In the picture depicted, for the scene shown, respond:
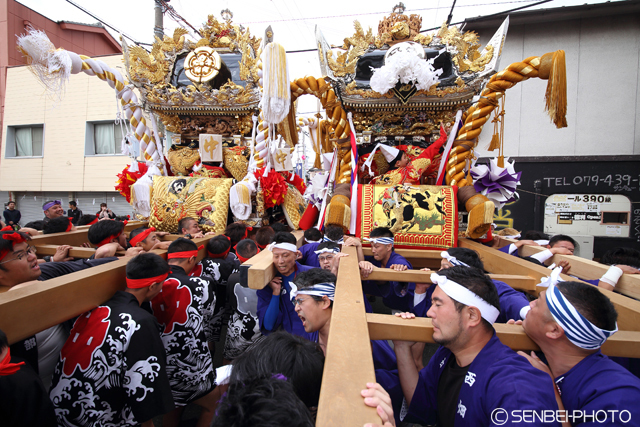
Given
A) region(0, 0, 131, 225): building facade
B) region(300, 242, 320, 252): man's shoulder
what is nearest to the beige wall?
region(0, 0, 131, 225): building facade

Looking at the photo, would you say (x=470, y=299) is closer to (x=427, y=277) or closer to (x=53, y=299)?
(x=427, y=277)

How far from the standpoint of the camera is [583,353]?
1.21 metres

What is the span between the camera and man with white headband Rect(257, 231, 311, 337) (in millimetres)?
2322

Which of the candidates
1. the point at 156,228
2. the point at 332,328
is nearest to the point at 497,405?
the point at 332,328

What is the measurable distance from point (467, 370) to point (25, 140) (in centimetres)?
1691

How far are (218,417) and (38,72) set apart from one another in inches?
161

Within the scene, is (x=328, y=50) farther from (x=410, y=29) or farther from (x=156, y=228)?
(x=156, y=228)

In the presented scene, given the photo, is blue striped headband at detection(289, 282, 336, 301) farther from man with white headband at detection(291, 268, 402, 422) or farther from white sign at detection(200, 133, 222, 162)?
white sign at detection(200, 133, 222, 162)

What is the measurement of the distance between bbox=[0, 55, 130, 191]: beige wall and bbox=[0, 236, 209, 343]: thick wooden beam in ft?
37.5

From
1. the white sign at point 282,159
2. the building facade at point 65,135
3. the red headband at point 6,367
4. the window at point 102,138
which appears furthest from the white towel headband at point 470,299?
the window at point 102,138

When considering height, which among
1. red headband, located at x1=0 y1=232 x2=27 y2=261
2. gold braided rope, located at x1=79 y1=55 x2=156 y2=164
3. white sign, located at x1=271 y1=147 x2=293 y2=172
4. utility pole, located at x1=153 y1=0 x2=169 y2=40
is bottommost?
red headband, located at x1=0 y1=232 x2=27 y2=261

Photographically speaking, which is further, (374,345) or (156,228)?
(156,228)

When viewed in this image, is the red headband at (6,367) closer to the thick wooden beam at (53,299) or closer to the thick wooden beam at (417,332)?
the thick wooden beam at (53,299)

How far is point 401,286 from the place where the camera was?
9.67 ft
